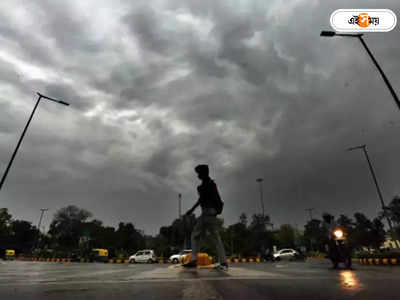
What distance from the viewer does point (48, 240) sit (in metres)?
90.1

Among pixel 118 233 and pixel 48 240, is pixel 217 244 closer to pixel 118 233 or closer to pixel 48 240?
pixel 118 233

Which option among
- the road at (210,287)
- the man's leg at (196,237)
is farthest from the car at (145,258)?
the road at (210,287)

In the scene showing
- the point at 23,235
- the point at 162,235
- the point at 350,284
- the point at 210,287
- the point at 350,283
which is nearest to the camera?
the point at 210,287

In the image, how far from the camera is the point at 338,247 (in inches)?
299

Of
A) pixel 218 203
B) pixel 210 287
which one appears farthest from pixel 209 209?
pixel 210 287

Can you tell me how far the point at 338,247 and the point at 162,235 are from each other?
Answer: 85.5 meters

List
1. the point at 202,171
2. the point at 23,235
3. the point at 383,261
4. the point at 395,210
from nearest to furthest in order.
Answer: the point at 202,171 < the point at 383,261 < the point at 395,210 < the point at 23,235

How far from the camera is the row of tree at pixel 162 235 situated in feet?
213

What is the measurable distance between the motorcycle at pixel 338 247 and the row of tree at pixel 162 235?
5788 cm

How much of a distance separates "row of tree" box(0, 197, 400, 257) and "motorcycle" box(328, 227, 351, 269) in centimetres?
5788

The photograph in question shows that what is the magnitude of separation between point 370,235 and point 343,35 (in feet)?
229

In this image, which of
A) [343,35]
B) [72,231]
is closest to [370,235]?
[343,35]

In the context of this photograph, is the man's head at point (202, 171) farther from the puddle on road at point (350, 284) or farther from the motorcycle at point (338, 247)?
the motorcycle at point (338, 247)

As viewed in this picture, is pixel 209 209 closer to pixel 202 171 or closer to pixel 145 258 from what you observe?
pixel 202 171
